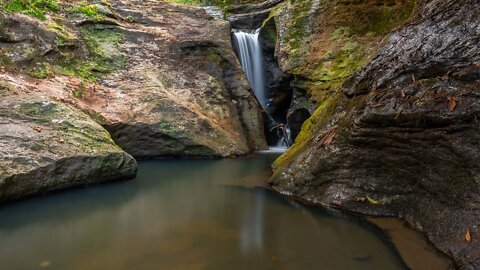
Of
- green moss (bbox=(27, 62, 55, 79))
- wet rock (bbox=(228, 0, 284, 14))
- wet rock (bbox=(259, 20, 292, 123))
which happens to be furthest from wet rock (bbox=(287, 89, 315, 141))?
green moss (bbox=(27, 62, 55, 79))

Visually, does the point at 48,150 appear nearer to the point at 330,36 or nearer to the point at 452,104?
the point at 452,104

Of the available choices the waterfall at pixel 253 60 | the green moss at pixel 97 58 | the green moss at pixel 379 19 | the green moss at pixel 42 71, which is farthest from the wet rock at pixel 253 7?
the green moss at pixel 42 71

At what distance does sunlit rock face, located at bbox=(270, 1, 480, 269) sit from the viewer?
374 cm

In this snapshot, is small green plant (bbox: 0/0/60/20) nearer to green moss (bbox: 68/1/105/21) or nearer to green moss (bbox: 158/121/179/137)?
green moss (bbox: 68/1/105/21)

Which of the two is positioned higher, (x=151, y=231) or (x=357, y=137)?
(x=357, y=137)

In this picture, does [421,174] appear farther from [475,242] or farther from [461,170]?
[475,242]

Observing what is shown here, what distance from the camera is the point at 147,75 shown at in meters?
10.6

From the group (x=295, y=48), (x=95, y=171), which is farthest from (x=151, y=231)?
(x=295, y=48)

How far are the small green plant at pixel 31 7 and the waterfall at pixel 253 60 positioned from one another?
554cm

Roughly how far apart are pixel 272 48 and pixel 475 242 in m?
9.85

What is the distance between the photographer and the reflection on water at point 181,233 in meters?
3.58

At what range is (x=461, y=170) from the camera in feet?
12.4

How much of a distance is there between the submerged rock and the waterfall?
6283 millimetres

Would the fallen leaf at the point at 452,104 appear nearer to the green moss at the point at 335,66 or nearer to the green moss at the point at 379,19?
the green moss at the point at 335,66
